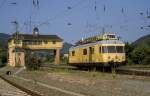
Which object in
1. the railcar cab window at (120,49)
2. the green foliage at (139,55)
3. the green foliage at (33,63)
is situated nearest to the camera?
the railcar cab window at (120,49)

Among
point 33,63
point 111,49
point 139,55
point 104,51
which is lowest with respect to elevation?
point 33,63

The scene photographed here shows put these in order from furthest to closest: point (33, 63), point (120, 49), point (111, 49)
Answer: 1. point (33, 63)
2. point (120, 49)
3. point (111, 49)

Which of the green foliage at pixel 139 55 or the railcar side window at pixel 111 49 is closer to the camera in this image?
the railcar side window at pixel 111 49

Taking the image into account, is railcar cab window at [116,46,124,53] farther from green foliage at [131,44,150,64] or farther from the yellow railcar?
green foliage at [131,44,150,64]

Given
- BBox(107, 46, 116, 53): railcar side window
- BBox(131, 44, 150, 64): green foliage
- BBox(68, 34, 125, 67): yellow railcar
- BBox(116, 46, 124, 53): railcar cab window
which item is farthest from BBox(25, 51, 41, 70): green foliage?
BBox(131, 44, 150, 64): green foliage

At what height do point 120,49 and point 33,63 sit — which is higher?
point 120,49

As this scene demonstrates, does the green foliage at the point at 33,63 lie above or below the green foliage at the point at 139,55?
below

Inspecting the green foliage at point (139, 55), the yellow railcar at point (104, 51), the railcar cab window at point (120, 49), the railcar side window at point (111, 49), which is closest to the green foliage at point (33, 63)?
the yellow railcar at point (104, 51)

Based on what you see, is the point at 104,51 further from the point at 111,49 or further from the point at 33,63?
the point at 33,63

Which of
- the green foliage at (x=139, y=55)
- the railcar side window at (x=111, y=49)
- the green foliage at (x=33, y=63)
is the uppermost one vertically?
the green foliage at (x=139, y=55)

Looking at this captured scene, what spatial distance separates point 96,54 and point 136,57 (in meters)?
35.2

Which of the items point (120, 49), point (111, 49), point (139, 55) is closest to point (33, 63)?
point (111, 49)

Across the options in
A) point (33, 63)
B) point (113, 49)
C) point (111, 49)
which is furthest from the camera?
point (33, 63)

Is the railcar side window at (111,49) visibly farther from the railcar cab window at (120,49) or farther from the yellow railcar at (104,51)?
Result: the railcar cab window at (120,49)
